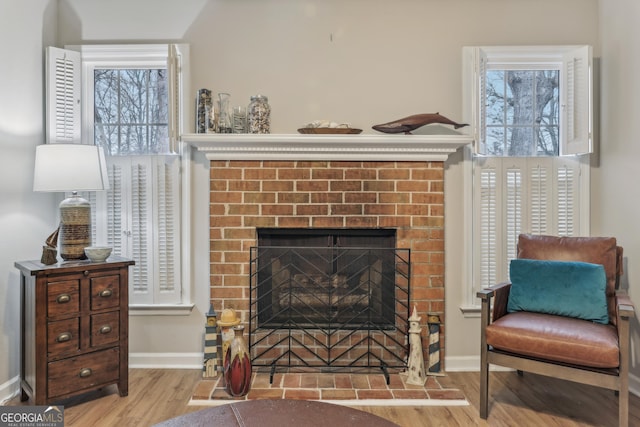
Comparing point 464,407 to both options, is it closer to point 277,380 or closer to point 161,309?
point 277,380

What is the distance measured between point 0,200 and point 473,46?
→ 3011mm

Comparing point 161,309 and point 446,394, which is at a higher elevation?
point 161,309

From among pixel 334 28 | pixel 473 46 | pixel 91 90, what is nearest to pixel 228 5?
pixel 334 28

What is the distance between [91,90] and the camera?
112 inches

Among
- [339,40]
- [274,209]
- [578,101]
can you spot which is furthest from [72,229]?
[578,101]

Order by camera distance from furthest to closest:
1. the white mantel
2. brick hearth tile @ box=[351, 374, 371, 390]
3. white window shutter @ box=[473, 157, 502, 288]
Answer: white window shutter @ box=[473, 157, 502, 288] < the white mantel < brick hearth tile @ box=[351, 374, 371, 390]

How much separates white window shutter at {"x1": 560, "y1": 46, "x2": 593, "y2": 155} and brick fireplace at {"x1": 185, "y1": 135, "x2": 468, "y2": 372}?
0.88 metres

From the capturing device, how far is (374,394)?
2.34 meters

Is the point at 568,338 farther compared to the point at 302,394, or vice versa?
the point at 302,394

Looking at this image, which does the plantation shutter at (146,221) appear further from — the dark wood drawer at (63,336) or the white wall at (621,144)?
the white wall at (621,144)

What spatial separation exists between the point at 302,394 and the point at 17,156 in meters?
2.15

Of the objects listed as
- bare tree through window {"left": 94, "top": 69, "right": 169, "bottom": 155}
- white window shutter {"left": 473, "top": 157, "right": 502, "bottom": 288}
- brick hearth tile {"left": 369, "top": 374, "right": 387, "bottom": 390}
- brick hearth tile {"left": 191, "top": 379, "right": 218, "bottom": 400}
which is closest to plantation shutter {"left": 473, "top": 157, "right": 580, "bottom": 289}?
white window shutter {"left": 473, "top": 157, "right": 502, "bottom": 288}

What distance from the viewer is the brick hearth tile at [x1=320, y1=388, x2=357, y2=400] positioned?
230cm

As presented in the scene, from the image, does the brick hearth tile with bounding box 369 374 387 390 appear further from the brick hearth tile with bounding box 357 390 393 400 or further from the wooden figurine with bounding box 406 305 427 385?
the wooden figurine with bounding box 406 305 427 385
